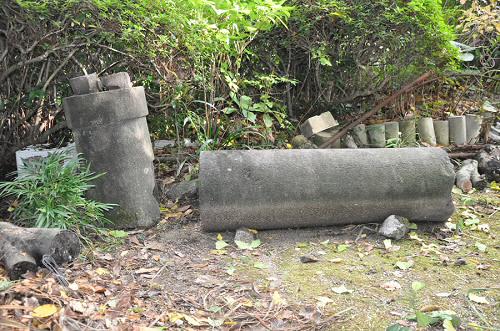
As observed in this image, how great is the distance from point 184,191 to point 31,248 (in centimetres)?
170

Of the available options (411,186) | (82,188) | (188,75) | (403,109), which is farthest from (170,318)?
(403,109)

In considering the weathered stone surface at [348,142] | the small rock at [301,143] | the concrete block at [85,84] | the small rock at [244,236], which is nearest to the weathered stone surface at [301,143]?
the small rock at [301,143]

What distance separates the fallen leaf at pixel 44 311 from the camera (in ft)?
8.59

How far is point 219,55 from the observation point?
5.05 m

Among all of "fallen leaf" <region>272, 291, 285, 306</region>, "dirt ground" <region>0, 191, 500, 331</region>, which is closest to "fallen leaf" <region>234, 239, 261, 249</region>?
"dirt ground" <region>0, 191, 500, 331</region>

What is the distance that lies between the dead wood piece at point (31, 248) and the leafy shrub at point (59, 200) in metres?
0.36

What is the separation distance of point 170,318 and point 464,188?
3518 mm

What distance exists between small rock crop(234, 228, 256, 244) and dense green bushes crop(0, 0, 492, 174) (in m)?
1.14

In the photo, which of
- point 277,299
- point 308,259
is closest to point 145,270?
point 277,299

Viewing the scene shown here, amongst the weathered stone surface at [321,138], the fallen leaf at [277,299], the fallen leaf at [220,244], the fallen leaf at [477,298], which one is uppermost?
the weathered stone surface at [321,138]

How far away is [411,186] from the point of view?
4129 millimetres

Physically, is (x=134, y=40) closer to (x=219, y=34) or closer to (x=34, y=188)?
(x=219, y=34)

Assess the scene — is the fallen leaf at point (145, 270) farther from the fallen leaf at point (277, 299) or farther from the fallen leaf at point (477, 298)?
the fallen leaf at point (477, 298)

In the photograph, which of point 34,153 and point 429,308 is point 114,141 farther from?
point 429,308
